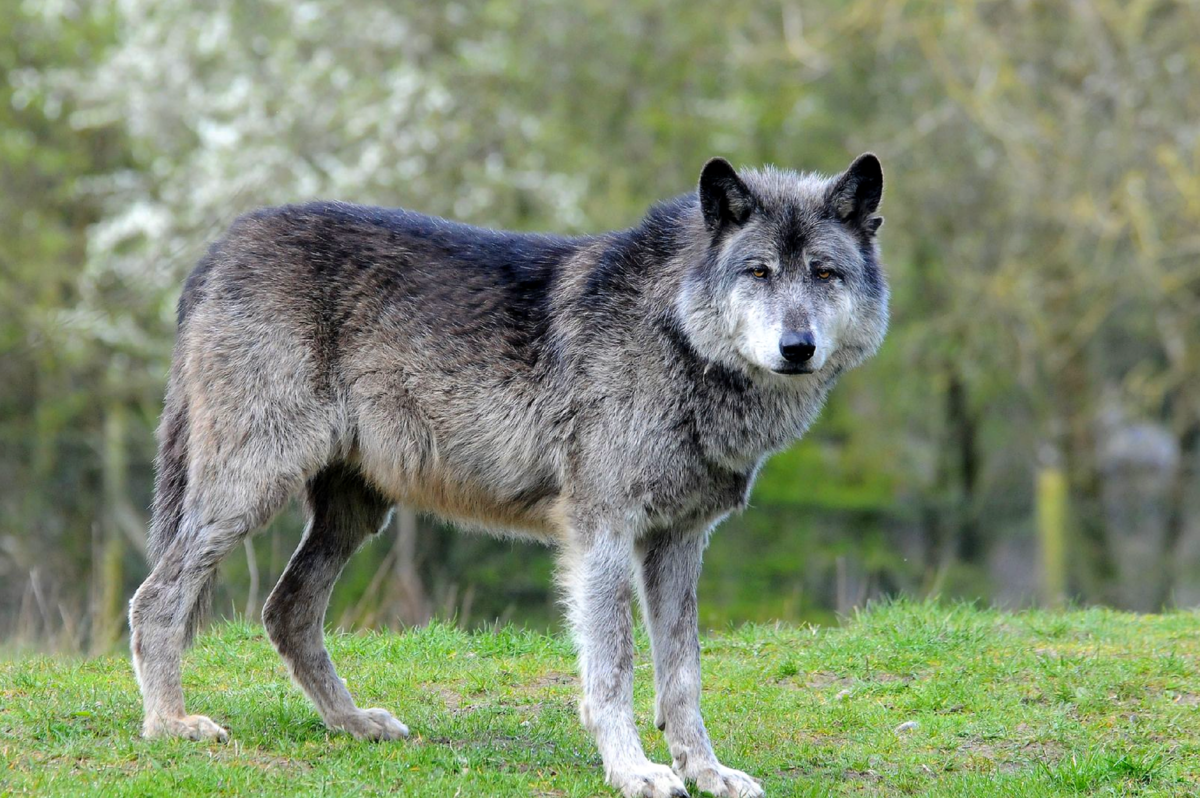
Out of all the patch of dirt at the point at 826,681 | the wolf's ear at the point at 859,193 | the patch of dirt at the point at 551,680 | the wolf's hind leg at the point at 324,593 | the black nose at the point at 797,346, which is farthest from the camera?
the patch of dirt at the point at 826,681

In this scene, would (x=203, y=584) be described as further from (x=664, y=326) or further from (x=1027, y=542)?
(x=1027, y=542)

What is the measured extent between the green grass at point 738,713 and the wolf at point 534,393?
0.34 m

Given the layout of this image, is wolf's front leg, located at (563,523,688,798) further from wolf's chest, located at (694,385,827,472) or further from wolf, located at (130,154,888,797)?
wolf's chest, located at (694,385,827,472)

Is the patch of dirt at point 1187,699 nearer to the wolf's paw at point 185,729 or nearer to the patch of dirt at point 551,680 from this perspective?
the patch of dirt at point 551,680

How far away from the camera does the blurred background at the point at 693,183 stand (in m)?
14.8

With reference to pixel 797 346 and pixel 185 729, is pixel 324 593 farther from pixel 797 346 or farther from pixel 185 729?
pixel 797 346

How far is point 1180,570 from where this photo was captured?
19047 millimetres

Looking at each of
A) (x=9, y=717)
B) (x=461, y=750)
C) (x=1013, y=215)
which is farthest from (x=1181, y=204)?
(x=9, y=717)

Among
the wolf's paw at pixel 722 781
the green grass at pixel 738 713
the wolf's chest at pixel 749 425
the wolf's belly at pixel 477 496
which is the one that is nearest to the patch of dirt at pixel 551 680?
the green grass at pixel 738 713

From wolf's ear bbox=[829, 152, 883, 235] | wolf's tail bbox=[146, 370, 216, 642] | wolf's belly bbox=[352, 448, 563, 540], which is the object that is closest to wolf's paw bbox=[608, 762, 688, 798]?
wolf's belly bbox=[352, 448, 563, 540]

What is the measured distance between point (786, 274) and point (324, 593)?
2.56m

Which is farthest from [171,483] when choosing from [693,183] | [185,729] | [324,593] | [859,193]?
[693,183]

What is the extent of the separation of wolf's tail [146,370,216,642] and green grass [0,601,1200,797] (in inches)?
26.4

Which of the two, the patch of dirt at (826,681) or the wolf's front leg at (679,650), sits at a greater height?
the wolf's front leg at (679,650)
